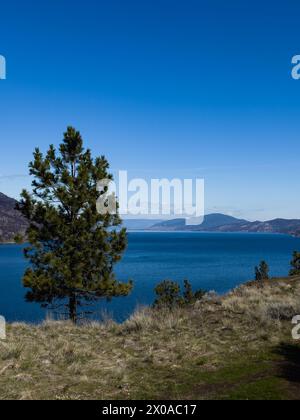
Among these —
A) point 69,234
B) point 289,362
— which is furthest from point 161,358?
point 69,234

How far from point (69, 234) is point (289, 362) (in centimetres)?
1412

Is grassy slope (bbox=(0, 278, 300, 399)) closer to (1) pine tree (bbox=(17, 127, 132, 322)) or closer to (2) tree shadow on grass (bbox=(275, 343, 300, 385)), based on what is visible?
(2) tree shadow on grass (bbox=(275, 343, 300, 385))

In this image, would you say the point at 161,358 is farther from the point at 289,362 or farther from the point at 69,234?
the point at 69,234

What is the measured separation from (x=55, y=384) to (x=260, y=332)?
7.51 m

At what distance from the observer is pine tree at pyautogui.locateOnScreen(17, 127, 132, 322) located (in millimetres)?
21250

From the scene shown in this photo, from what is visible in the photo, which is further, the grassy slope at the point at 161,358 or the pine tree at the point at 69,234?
the pine tree at the point at 69,234

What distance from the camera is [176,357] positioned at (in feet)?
37.3

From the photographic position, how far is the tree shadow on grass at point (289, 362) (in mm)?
9172

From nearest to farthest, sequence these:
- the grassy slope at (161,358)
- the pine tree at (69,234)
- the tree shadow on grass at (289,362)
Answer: the grassy slope at (161,358) < the tree shadow on grass at (289,362) < the pine tree at (69,234)

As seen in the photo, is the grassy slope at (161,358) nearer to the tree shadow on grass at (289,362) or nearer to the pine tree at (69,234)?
the tree shadow on grass at (289,362)

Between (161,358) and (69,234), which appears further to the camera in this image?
(69,234)

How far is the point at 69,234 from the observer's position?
2172cm

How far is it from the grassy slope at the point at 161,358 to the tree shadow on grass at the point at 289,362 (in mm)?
22

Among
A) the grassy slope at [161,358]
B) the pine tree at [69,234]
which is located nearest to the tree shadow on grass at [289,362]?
the grassy slope at [161,358]
